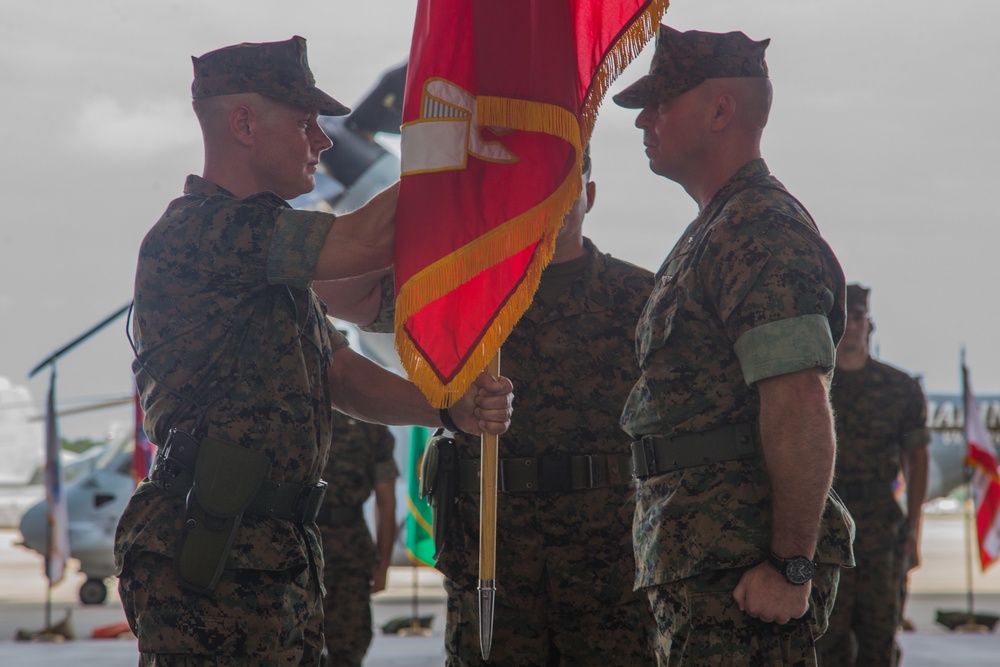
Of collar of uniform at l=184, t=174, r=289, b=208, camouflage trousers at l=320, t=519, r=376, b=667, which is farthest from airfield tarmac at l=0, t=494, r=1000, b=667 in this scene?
collar of uniform at l=184, t=174, r=289, b=208

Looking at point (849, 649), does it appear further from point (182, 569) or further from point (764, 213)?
point (182, 569)

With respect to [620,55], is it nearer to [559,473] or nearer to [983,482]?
[559,473]

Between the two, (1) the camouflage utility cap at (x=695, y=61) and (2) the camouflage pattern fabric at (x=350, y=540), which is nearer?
(1) the camouflage utility cap at (x=695, y=61)

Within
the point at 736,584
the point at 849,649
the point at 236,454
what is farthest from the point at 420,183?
the point at 849,649

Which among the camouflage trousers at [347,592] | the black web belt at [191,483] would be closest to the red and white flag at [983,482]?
the camouflage trousers at [347,592]

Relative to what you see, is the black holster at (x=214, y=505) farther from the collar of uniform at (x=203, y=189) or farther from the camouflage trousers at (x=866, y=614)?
the camouflage trousers at (x=866, y=614)

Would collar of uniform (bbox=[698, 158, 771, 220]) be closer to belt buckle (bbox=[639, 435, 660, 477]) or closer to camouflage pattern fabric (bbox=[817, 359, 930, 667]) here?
belt buckle (bbox=[639, 435, 660, 477])

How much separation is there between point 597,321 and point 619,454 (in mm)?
386

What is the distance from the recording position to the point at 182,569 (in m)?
2.07

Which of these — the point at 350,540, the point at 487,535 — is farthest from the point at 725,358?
the point at 350,540

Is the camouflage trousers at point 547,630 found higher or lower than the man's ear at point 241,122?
lower

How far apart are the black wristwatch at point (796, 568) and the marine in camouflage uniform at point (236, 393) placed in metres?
0.94

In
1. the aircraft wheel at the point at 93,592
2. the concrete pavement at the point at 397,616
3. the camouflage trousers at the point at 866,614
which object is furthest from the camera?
the aircraft wheel at the point at 93,592

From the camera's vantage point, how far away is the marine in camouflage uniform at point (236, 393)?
2092 mm
